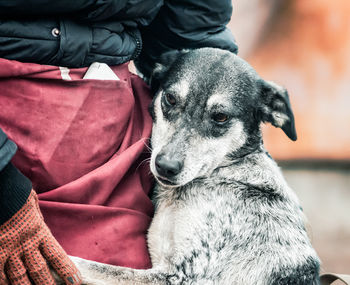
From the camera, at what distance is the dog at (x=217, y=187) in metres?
2.06

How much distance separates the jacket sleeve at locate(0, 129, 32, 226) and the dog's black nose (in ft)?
2.28

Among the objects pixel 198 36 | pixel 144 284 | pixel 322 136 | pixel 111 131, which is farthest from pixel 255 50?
pixel 144 284

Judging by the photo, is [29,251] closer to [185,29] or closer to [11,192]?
[11,192]

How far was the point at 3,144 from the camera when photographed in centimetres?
154

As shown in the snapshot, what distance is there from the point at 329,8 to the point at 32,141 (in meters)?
3.77

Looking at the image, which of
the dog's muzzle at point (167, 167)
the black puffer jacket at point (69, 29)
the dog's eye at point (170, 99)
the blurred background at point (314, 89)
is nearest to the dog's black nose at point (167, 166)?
the dog's muzzle at point (167, 167)

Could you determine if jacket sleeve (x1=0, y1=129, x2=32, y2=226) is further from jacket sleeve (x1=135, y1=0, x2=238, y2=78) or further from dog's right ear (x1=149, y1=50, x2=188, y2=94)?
jacket sleeve (x1=135, y1=0, x2=238, y2=78)

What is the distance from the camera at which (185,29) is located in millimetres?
2432

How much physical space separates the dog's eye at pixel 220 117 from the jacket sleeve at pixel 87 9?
638 mm

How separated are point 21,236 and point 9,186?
0.20 meters

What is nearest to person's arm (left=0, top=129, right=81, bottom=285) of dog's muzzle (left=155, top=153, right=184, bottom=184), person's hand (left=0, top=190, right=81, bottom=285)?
person's hand (left=0, top=190, right=81, bottom=285)

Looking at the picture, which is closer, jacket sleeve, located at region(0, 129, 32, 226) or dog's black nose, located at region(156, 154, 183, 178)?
jacket sleeve, located at region(0, 129, 32, 226)

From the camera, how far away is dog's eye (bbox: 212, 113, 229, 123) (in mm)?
2286

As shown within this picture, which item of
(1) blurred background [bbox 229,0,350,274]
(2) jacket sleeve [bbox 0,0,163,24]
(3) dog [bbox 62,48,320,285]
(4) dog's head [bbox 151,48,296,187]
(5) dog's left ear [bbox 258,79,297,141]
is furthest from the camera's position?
(1) blurred background [bbox 229,0,350,274]
